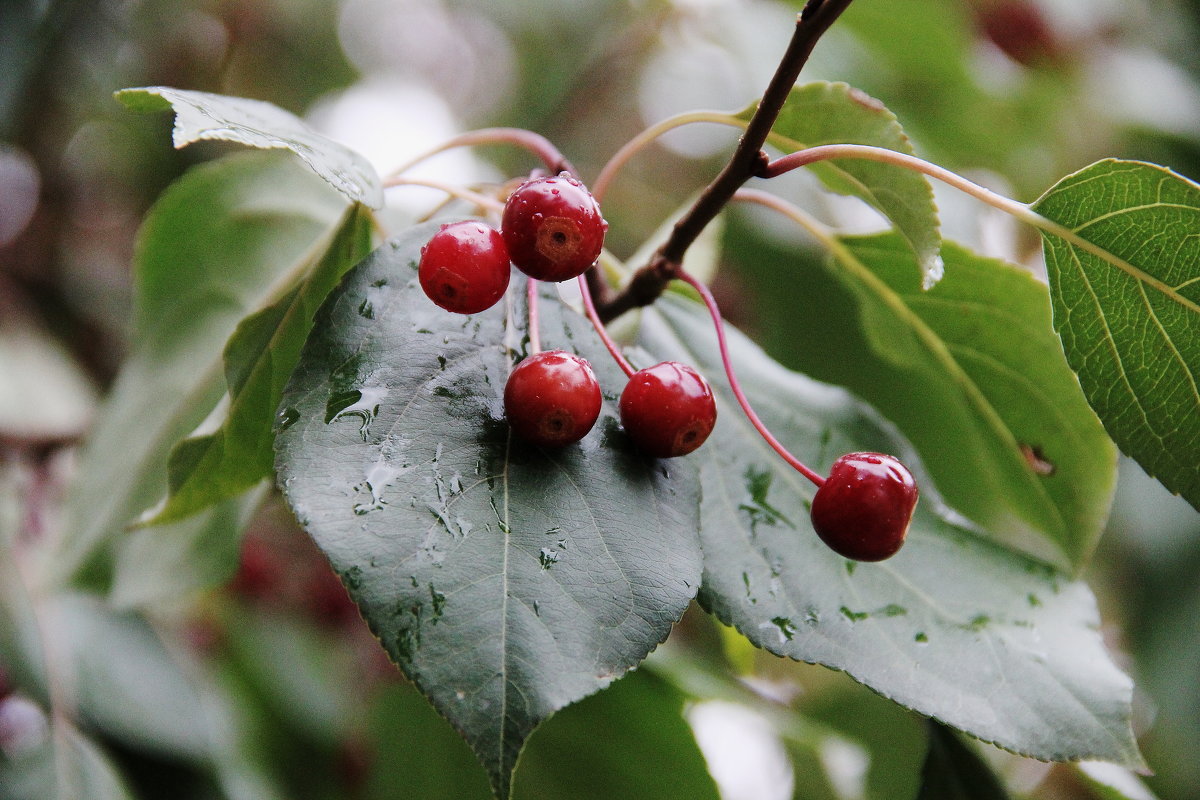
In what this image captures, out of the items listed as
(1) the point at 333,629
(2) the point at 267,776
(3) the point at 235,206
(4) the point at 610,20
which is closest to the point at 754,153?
(3) the point at 235,206

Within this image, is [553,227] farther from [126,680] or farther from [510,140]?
[126,680]

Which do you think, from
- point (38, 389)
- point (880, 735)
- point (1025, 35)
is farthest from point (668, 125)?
point (1025, 35)

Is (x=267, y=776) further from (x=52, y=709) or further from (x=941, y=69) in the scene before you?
(x=941, y=69)

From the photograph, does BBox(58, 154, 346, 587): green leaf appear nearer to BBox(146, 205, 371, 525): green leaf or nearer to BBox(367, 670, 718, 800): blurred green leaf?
BBox(146, 205, 371, 525): green leaf

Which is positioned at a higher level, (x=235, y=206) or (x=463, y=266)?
(x=463, y=266)

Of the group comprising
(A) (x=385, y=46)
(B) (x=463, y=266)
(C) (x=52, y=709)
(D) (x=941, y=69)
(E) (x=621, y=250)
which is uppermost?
(D) (x=941, y=69)

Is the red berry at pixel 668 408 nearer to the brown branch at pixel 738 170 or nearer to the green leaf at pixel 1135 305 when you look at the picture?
the brown branch at pixel 738 170
